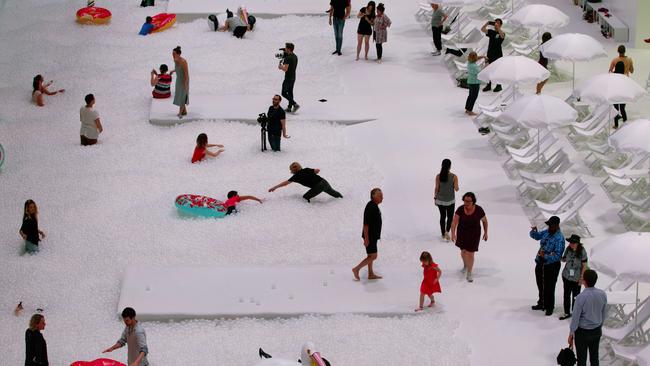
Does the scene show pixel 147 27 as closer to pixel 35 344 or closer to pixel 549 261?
pixel 549 261

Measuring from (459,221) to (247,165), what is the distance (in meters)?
5.94

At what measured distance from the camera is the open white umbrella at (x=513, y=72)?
26.0 m

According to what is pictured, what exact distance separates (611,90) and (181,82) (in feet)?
26.3

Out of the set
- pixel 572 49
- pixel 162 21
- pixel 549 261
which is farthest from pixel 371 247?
pixel 162 21

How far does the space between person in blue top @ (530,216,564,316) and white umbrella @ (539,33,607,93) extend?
364 inches

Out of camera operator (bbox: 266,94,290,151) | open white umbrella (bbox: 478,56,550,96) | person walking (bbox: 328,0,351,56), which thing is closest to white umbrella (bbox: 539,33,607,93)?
open white umbrella (bbox: 478,56,550,96)

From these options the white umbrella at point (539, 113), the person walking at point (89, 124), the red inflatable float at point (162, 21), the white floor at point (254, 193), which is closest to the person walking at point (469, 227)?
the white floor at point (254, 193)

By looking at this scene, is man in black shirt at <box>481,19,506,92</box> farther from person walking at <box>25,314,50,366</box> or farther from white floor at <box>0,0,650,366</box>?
person walking at <box>25,314,50,366</box>

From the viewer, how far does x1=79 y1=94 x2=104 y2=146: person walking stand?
25250 millimetres

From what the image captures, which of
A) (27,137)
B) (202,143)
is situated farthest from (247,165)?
(27,137)

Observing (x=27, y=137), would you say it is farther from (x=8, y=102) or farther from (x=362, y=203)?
(x=362, y=203)

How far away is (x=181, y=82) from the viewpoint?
26484 millimetres

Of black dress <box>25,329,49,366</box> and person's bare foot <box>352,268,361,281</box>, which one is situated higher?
black dress <box>25,329,49,366</box>

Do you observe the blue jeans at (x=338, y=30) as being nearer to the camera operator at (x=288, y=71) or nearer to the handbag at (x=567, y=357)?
the camera operator at (x=288, y=71)
